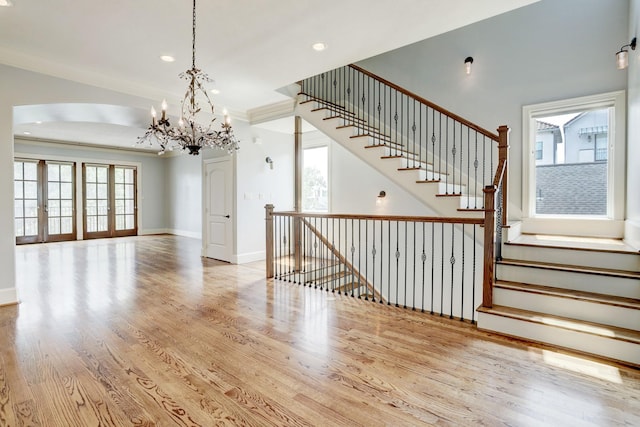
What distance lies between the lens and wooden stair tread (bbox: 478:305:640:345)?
96.4 inches

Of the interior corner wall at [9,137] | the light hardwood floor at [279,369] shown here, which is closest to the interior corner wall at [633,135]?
the light hardwood floor at [279,369]

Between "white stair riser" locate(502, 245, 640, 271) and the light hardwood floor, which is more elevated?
"white stair riser" locate(502, 245, 640, 271)

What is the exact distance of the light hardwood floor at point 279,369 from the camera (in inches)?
73.4

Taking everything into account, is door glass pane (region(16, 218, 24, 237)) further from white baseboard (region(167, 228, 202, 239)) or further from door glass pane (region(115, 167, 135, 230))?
white baseboard (region(167, 228, 202, 239))

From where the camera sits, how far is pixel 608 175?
4398mm

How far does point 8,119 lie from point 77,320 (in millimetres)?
2614

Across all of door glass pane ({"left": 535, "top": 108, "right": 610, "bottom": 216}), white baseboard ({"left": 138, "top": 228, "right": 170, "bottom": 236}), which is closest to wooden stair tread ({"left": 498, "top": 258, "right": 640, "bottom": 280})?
door glass pane ({"left": 535, "top": 108, "right": 610, "bottom": 216})

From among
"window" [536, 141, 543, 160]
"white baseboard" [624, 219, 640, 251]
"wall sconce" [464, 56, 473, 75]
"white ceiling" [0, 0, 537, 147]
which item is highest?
"wall sconce" [464, 56, 473, 75]

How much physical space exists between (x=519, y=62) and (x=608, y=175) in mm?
2049

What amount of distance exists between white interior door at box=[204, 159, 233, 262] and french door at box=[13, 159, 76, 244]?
566 centimetres

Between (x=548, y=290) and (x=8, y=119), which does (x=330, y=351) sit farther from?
(x=8, y=119)

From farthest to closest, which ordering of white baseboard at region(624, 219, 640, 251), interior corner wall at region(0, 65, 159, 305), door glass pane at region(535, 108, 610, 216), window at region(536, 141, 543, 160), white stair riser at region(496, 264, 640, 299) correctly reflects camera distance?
1. window at region(536, 141, 543, 160)
2. door glass pane at region(535, 108, 610, 216)
3. interior corner wall at region(0, 65, 159, 305)
4. white baseboard at region(624, 219, 640, 251)
5. white stair riser at region(496, 264, 640, 299)

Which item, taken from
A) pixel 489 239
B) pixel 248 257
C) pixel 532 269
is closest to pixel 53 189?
pixel 248 257

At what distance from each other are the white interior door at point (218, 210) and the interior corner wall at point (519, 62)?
4.10 meters
